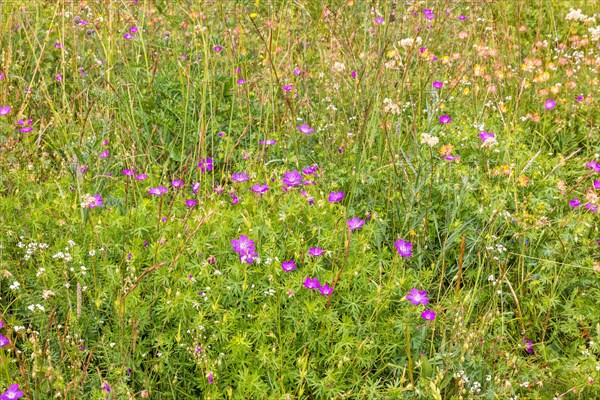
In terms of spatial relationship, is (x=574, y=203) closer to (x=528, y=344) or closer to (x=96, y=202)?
(x=528, y=344)

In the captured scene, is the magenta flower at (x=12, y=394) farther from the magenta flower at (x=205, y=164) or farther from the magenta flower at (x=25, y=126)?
the magenta flower at (x=25, y=126)

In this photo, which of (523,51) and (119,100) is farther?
(523,51)

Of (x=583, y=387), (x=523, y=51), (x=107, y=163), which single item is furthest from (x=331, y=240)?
(x=523, y=51)

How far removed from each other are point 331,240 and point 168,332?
2.07 feet

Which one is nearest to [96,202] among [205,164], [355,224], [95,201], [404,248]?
[95,201]

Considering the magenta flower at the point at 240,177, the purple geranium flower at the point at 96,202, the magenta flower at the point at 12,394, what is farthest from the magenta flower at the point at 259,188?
the magenta flower at the point at 12,394

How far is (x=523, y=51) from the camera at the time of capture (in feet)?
14.7

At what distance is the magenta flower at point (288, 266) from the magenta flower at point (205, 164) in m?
0.84

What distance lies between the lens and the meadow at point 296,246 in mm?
2029

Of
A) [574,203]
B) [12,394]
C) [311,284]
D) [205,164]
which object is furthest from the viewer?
[205,164]

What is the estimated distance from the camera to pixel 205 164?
114 inches

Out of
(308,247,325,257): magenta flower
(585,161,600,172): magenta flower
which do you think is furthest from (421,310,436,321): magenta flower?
(585,161,600,172): magenta flower

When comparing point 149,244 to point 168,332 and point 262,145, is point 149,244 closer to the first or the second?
point 168,332

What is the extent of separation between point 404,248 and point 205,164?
1005mm
